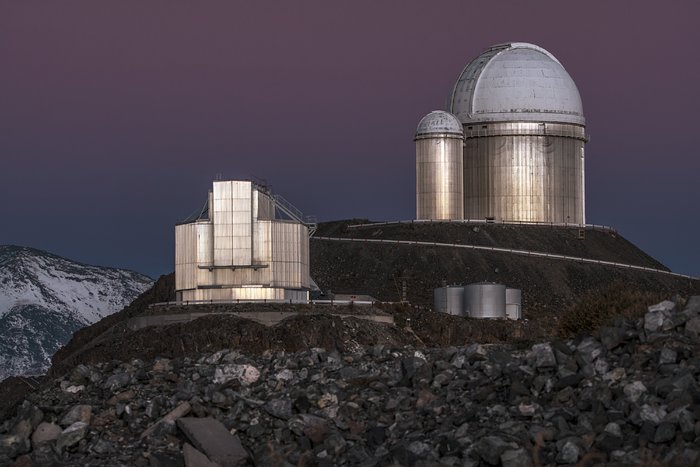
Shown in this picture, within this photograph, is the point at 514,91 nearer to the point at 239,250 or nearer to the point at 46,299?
the point at 239,250

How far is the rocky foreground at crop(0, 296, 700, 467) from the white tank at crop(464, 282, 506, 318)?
147 feet

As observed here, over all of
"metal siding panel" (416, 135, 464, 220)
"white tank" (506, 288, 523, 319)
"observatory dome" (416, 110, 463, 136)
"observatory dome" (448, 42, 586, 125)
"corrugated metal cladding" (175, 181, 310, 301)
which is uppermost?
"observatory dome" (448, 42, 586, 125)

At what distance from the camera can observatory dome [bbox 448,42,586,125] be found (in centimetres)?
9756

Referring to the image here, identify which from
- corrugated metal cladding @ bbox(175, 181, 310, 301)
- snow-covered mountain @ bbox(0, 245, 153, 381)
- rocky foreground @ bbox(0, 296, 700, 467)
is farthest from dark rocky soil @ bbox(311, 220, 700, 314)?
rocky foreground @ bbox(0, 296, 700, 467)

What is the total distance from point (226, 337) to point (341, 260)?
92.7 ft

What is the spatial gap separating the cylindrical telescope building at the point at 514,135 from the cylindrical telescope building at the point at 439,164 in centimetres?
447

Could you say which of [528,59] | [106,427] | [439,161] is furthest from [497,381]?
[528,59]

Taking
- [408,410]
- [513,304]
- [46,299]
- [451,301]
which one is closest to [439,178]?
[513,304]

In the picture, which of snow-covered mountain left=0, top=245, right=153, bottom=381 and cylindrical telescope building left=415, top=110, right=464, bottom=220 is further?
snow-covered mountain left=0, top=245, right=153, bottom=381

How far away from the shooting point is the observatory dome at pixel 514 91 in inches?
3841

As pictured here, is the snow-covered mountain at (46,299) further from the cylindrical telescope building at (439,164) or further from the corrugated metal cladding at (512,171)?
the corrugated metal cladding at (512,171)

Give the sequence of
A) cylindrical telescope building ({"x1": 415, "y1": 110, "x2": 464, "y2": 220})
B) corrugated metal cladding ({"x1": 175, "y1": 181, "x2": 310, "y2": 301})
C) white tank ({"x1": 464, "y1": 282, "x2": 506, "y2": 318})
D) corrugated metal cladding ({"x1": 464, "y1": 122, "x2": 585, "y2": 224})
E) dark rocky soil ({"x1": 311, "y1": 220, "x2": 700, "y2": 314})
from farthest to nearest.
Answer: corrugated metal cladding ({"x1": 464, "y1": 122, "x2": 585, "y2": 224}) < cylindrical telescope building ({"x1": 415, "y1": 110, "x2": 464, "y2": 220}) < dark rocky soil ({"x1": 311, "y1": 220, "x2": 700, "y2": 314}) < white tank ({"x1": 464, "y1": 282, "x2": 506, "y2": 318}) < corrugated metal cladding ({"x1": 175, "y1": 181, "x2": 310, "y2": 301})

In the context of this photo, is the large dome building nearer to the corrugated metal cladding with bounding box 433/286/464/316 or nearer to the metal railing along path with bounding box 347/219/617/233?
the metal railing along path with bounding box 347/219/617/233

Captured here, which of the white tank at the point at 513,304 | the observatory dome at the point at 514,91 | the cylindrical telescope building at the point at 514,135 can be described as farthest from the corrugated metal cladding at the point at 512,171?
the white tank at the point at 513,304
